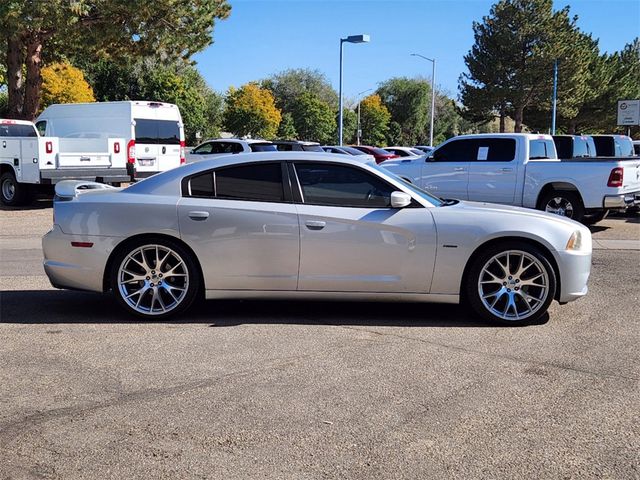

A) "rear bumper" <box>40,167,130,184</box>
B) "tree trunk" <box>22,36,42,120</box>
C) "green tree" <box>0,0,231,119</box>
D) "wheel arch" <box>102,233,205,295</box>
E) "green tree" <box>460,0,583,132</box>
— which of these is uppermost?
"green tree" <box>460,0,583,132</box>

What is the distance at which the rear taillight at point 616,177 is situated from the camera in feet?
40.0

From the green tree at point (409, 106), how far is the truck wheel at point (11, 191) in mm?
67301

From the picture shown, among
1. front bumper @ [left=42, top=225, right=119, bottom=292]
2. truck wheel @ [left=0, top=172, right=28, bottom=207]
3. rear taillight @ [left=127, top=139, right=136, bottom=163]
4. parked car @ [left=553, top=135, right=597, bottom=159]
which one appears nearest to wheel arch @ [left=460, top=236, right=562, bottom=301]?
front bumper @ [left=42, top=225, right=119, bottom=292]

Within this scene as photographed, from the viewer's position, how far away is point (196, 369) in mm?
4738

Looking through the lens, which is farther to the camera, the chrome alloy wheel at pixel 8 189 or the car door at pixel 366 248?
the chrome alloy wheel at pixel 8 189

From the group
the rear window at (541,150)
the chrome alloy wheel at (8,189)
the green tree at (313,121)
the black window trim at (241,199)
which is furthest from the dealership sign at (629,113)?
the green tree at (313,121)

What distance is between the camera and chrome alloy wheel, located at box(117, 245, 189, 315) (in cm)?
593

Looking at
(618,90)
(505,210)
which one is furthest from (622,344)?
(618,90)

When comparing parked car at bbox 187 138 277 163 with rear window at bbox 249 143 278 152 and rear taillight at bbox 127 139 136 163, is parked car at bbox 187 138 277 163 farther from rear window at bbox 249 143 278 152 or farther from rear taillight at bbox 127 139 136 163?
rear taillight at bbox 127 139 136 163

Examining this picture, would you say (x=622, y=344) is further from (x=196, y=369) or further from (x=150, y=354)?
(x=150, y=354)

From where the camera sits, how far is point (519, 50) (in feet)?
182

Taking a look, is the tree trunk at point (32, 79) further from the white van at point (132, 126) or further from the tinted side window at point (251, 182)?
the tinted side window at point (251, 182)

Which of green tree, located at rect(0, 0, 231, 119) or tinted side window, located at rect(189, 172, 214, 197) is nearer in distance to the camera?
tinted side window, located at rect(189, 172, 214, 197)

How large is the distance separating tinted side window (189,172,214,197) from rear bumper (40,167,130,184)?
10.1 meters
